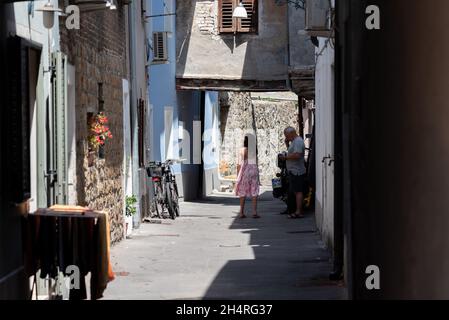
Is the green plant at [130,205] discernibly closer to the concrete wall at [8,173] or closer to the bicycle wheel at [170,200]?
the bicycle wheel at [170,200]

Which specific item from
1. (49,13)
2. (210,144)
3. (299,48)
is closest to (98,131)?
(49,13)

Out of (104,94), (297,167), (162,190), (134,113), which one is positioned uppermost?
(104,94)

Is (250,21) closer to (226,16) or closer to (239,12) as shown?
(226,16)

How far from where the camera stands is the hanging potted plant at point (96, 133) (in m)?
13.1

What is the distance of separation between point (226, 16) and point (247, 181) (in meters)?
6.16

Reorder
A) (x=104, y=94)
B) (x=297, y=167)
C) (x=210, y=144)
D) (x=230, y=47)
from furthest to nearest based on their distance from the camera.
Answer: (x=210, y=144) → (x=230, y=47) → (x=297, y=167) → (x=104, y=94)

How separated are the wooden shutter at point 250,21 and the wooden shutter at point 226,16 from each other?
0.74 ft

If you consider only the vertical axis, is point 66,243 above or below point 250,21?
below

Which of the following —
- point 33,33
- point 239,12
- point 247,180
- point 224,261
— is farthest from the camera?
point 239,12

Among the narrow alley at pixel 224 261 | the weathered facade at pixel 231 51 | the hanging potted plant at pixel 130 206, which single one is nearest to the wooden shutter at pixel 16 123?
the narrow alley at pixel 224 261

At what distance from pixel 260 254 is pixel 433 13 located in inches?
289

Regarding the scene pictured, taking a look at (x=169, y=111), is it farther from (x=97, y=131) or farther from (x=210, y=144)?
(x=97, y=131)

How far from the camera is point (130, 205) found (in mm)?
16781

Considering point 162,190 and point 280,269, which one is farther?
point 162,190
